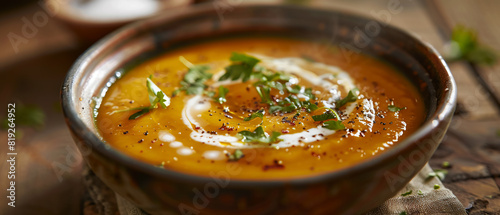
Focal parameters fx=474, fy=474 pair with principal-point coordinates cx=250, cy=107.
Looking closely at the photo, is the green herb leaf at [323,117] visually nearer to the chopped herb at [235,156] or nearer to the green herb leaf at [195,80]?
the chopped herb at [235,156]

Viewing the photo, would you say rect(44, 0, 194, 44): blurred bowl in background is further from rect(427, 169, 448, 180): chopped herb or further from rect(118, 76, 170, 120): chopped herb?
rect(427, 169, 448, 180): chopped herb

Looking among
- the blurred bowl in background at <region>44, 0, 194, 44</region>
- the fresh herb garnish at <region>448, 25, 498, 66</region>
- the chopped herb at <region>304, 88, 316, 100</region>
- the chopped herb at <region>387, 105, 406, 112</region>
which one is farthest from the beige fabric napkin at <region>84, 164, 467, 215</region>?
the blurred bowl in background at <region>44, 0, 194, 44</region>

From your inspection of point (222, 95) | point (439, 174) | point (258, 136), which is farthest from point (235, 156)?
point (439, 174)

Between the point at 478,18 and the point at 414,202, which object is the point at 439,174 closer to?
the point at 414,202

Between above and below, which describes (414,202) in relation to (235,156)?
below

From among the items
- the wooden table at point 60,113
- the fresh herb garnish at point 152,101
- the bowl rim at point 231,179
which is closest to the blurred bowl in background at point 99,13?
the wooden table at point 60,113

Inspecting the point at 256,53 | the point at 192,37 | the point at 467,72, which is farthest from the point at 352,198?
the point at 467,72
